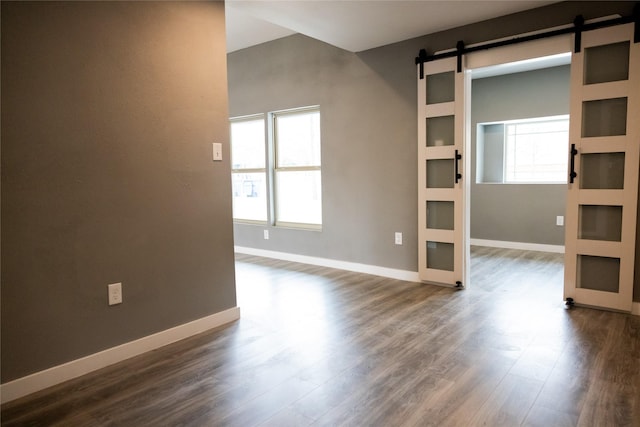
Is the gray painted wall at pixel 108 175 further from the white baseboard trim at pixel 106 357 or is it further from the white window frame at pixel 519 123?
the white window frame at pixel 519 123

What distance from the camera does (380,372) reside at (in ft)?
7.48

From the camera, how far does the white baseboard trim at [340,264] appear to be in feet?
14.0

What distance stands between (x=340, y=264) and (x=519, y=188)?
9.73 feet

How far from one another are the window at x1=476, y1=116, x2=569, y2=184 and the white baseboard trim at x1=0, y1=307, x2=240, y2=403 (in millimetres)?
4804

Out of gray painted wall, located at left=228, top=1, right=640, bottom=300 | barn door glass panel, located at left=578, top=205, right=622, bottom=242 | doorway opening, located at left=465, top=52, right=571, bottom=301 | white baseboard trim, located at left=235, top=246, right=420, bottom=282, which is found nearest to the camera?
barn door glass panel, located at left=578, top=205, right=622, bottom=242

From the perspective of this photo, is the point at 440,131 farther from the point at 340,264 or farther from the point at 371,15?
the point at 340,264

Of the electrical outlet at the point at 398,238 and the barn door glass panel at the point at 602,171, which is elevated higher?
the barn door glass panel at the point at 602,171

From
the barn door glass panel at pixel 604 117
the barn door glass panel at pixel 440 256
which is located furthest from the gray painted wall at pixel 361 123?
the barn door glass panel at pixel 604 117

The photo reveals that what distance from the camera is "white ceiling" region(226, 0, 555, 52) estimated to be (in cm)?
316

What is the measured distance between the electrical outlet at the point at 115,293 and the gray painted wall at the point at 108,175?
3 cm

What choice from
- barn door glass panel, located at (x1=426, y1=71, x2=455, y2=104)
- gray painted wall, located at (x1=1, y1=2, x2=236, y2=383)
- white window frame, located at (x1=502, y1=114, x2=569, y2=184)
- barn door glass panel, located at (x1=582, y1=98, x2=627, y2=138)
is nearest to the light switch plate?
gray painted wall, located at (x1=1, y1=2, x2=236, y2=383)

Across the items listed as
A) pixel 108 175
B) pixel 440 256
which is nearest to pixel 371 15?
pixel 440 256

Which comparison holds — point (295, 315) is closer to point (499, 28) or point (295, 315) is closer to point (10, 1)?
point (10, 1)

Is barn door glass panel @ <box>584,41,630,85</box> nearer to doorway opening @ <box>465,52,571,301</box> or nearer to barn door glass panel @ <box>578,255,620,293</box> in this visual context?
barn door glass panel @ <box>578,255,620,293</box>
